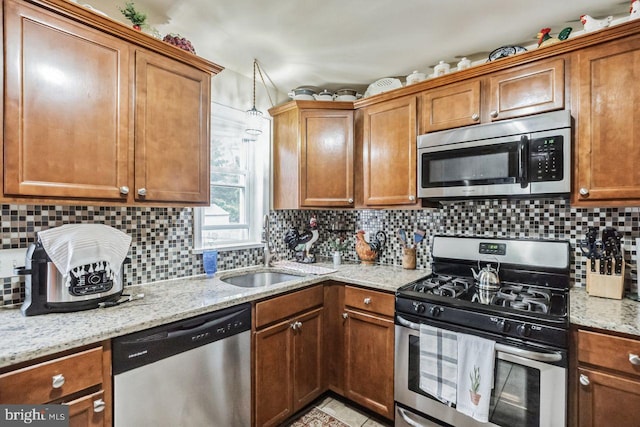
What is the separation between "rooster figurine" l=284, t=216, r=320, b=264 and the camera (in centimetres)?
276

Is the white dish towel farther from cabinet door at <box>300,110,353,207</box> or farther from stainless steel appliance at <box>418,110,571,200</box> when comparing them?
stainless steel appliance at <box>418,110,571,200</box>

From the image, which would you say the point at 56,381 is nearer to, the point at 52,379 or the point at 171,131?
the point at 52,379

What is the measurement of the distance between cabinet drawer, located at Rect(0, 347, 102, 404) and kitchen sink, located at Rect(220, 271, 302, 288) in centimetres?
117

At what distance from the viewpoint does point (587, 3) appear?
64.0 inches

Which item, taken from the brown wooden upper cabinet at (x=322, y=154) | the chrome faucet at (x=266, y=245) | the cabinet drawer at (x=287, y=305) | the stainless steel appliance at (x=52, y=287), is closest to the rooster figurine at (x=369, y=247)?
the brown wooden upper cabinet at (x=322, y=154)

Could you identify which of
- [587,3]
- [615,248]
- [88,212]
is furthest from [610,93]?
[88,212]

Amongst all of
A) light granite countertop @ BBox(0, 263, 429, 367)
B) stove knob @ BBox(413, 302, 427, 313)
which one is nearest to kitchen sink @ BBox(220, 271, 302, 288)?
light granite countertop @ BBox(0, 263, 429, 367)

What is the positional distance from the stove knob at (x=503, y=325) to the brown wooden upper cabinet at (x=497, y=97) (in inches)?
44.7

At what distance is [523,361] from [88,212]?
2274mm

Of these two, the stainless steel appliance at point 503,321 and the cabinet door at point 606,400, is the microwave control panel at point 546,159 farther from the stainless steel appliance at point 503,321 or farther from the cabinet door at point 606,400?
the cabinet door at point 606,400

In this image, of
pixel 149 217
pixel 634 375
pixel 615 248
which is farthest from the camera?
pixel 149 217

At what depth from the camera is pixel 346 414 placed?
2.10m

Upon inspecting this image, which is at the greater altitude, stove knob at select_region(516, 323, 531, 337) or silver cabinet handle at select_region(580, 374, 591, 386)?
stove knob at select_region(516, 323, 531, 337)

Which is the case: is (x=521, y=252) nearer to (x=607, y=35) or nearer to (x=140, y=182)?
(x=607, y=35)
